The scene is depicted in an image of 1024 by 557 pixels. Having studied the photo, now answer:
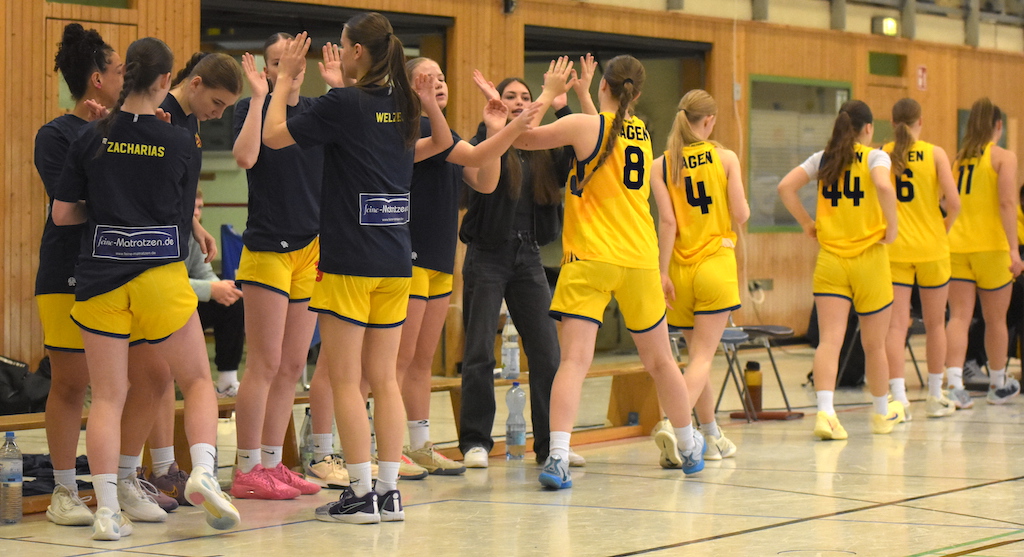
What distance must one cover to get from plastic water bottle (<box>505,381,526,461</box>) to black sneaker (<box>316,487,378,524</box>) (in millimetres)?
1724

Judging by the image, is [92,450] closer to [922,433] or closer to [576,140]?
[576,140]

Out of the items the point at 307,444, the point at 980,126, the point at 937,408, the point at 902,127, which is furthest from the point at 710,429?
the point at 980,126

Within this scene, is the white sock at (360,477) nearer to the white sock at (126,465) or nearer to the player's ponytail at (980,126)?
the white sock at (126,465)

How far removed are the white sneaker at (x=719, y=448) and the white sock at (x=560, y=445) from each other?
113cm

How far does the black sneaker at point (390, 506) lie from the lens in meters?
4.51

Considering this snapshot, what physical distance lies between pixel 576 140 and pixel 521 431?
1.71m

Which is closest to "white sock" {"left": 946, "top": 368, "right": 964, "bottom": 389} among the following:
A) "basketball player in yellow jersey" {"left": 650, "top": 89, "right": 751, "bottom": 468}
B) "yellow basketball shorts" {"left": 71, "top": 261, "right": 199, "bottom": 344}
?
"basketball player in yellow jersey" {"left": 650, "top": 89, "right": 751, "bottom": 468}

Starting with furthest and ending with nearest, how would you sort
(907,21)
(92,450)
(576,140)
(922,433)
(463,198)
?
(907,21)
(922,433)
(463,198)
(576,140)
(92,450)

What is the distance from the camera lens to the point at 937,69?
14156mm

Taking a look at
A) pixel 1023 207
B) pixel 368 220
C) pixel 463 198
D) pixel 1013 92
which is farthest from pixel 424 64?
pixel 1013 92

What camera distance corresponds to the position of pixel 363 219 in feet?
14.4

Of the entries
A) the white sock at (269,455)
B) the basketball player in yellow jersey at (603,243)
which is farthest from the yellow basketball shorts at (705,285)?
the white sock at (269,455)

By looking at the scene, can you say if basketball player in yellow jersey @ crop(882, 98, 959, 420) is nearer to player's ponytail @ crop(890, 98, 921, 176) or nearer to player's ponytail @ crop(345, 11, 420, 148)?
player's ponytail @ crop(890, 98, 921, 176)

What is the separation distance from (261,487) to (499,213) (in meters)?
1.70
